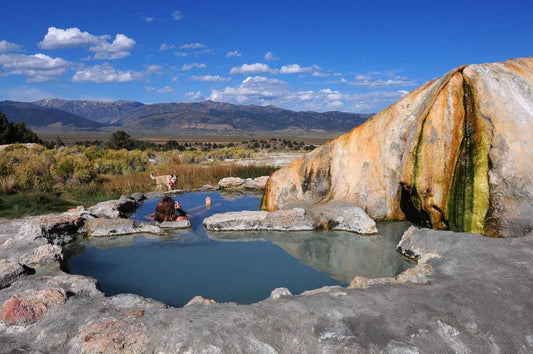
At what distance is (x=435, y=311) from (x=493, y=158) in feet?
18.0

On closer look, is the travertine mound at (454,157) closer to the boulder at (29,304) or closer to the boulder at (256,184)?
the boulder at (256,184)

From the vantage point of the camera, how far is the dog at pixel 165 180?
18.3m

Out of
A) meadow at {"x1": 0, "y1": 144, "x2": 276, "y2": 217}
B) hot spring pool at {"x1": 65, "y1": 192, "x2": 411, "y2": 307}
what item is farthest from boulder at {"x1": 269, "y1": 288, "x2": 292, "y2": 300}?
meadow at {"x1": 0, "y1": 144, "x2": 276, "y2": 217}

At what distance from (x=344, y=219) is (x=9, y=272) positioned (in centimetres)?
733

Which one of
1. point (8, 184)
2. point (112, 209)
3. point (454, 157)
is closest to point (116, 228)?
point (112, 209)

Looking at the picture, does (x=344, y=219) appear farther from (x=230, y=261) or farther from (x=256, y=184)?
(x=256, y=184)

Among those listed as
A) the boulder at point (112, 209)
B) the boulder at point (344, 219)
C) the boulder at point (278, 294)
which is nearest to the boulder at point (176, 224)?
the boulder at point (112, 209)

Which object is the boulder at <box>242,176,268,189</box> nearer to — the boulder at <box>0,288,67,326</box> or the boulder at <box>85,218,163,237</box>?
the boulder at <box>85,218,163,237</box>

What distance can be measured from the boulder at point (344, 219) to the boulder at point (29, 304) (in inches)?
256

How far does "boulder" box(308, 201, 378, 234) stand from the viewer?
10.1m

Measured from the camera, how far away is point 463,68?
991 cm

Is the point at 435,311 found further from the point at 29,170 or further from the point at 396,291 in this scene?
the point at 29,170

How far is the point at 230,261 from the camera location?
8305 mm

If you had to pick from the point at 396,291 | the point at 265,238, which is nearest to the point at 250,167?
the point at 265,238
